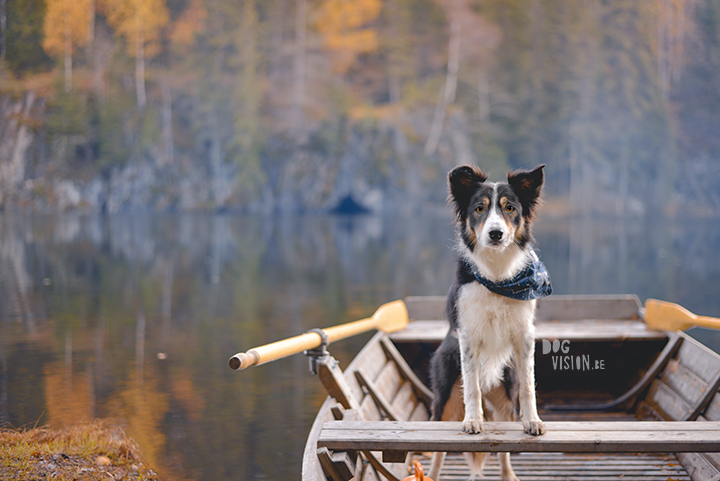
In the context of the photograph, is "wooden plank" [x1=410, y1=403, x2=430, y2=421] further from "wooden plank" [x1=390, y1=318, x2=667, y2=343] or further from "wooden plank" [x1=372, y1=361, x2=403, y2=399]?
"wooden plank" [x1=390, y1=318, x2=667, y2=343]

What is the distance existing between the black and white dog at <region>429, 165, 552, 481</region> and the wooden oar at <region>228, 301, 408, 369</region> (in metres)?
0.86

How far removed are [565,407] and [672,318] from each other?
1149 millimetres

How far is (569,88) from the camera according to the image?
4531cm

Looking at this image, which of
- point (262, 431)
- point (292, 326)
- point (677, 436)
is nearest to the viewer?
point (677, 436)

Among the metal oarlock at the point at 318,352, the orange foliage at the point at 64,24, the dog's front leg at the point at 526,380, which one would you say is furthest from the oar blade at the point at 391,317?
the orange foliage at the point at 64,24

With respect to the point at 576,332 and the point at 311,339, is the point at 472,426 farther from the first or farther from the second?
the point at 576,332

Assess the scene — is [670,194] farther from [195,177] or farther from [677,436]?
[677,436]

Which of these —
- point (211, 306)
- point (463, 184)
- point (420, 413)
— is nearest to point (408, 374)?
point (420, 413)

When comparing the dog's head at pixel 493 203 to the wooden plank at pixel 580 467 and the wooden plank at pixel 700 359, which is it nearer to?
the wooden plank at pixel 580 467

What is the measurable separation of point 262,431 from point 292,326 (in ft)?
15.7

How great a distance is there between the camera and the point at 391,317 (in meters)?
5.49

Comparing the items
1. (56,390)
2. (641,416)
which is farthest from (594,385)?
(56,390)

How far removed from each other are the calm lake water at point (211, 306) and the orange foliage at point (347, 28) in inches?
828

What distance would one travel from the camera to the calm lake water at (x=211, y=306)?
20.4 feet
